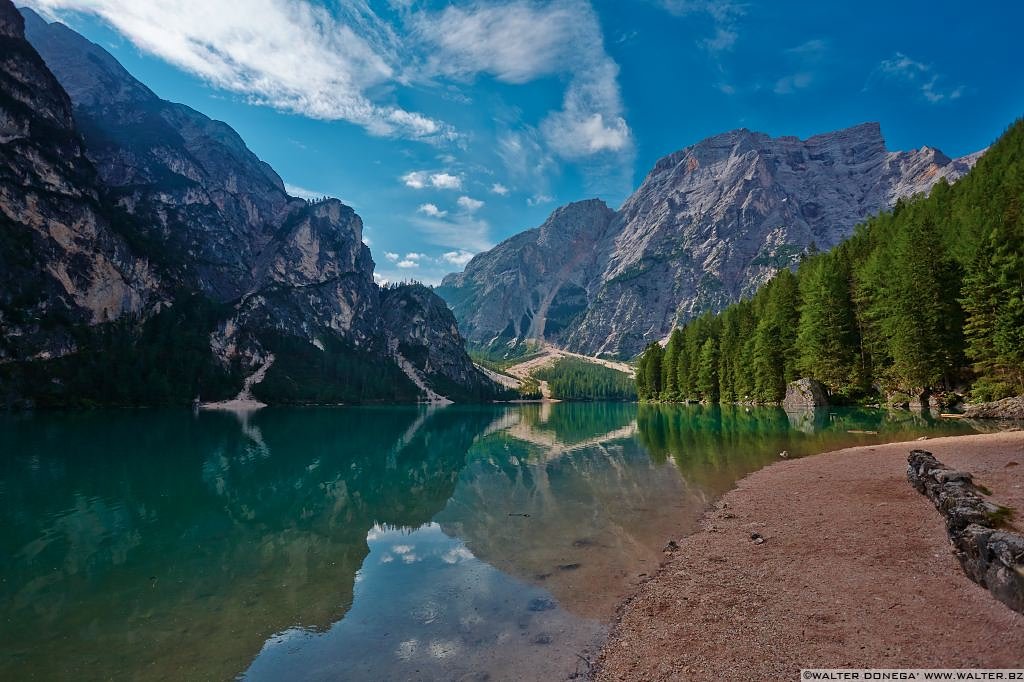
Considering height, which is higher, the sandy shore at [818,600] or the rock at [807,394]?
the rock at [807,394]

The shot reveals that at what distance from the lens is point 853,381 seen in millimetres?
62594

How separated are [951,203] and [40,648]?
8240cm

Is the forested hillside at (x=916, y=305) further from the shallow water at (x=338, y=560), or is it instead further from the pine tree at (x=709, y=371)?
the pine tree at (x=709, y=371)

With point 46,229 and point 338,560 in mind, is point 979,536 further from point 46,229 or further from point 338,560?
point 46,229

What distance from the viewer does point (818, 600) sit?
9906 mm

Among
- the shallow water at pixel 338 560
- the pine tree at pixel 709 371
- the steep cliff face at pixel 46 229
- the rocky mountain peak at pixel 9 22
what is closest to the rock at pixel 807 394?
the shallow water at pixel 338 560

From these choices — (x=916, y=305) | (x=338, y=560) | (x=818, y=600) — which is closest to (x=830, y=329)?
(x=916, y=305)

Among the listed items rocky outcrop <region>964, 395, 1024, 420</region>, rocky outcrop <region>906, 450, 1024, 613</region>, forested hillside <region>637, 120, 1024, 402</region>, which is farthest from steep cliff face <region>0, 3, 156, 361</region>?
rocky outcrop <region>964, 395, 1024, 420</region>

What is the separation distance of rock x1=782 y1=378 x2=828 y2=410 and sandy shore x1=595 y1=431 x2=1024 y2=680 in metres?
50.6

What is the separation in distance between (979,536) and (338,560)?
17.6 meters

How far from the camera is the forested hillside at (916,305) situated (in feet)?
130

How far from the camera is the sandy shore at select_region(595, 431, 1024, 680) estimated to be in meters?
7.64

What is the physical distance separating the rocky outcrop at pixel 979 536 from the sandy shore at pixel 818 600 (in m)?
0.27

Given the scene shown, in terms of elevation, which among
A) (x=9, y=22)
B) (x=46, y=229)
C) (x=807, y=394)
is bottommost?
(x=807, y=394)
